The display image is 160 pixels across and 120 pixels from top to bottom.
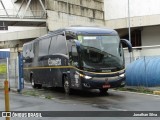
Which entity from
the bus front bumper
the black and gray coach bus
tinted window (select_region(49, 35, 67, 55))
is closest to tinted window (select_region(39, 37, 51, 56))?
tinted window (select_region(49, 35, 67, 55))

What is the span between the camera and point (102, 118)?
36.9 ft

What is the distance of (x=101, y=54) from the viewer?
18.5 m

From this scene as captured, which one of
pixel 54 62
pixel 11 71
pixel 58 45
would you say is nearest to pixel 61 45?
pixel 58 45

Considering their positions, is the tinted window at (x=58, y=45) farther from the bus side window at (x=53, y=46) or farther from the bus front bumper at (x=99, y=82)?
the bus front bumper at (x=99, y=82)

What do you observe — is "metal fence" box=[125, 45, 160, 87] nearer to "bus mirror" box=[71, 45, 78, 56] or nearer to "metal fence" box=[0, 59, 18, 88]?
"bus mirror" box=[71, 45, 78, 56]

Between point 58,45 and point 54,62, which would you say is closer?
point 58,45

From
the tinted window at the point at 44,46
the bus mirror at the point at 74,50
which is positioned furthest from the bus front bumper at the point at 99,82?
the tinted window at the point at 44,46

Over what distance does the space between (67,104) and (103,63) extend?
3748mm

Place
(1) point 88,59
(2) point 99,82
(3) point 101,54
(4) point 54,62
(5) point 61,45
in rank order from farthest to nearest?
(4) point 54,62
(5) point 61,45
(3) point 101,54
(1) point 88,59
(2) point 99,82

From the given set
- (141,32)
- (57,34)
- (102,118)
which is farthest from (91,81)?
(141,32)

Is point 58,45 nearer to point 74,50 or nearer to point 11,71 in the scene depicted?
point 74,50

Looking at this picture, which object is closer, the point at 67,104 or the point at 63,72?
the point at 67,104

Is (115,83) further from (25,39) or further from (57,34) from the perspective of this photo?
(25,39)

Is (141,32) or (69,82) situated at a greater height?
(141,32)
